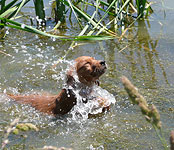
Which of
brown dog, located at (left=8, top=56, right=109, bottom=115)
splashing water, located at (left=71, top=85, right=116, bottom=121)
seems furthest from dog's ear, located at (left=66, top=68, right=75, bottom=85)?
splashing water, located at (left=71, top=85, right=116, bottom=121)

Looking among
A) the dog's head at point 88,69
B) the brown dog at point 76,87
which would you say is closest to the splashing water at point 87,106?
the brown dog at point 76,87

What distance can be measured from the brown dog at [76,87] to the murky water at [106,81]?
111 millimetres

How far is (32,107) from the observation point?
423 centimetres

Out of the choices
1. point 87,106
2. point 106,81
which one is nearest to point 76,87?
point 87,106

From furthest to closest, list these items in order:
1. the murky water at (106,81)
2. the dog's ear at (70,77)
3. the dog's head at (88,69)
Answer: the dog's ear at (70,77) → the dog's head at (88,69) → the murky water at (106,81)

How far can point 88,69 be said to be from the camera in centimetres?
382

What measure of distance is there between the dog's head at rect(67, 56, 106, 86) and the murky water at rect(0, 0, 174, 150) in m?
0.49

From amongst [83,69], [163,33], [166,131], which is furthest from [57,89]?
[163,33]

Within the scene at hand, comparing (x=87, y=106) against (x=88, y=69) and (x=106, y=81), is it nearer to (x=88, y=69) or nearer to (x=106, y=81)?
(x=88, y=69)

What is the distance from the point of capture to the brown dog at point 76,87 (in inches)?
151

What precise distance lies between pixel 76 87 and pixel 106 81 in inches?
33.1

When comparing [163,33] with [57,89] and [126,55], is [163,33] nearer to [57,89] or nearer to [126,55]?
[126,55]

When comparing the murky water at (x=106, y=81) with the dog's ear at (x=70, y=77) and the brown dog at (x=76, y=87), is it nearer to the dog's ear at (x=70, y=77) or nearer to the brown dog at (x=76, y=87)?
the brown dog at (x=76, y=87)

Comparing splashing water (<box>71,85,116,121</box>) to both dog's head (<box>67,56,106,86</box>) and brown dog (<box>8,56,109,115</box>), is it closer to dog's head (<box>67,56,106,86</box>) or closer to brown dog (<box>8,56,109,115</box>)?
brown dog (<box>8,56,109,115</box>)
